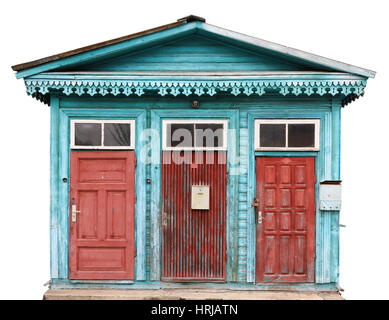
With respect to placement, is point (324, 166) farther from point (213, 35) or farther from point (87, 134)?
point (87, 134)

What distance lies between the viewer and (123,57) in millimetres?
6348

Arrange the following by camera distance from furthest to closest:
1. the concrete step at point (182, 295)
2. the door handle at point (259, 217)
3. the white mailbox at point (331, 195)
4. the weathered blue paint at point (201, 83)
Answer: the door handle at point (259, 217) < the white mailbox at point (331, 195) < the concrete step at point (182, 295) < the weathered blue paint at point (201, 83)

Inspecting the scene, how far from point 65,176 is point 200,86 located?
103 inches

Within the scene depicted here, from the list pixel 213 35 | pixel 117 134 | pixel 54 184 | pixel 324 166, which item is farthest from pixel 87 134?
pixel 324 166

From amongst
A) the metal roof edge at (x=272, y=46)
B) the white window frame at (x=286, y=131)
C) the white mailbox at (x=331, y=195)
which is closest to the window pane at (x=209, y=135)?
the white window frame at (x=286, y=131)

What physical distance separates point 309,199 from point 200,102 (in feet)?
7.72

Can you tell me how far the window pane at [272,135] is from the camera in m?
6.27

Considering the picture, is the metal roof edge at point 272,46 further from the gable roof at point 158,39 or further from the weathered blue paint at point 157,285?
the weathered blue paint at point 157,285

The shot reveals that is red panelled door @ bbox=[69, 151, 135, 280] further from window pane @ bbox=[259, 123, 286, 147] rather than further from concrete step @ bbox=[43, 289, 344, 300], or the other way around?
window pane @ bbox=[259, 123, 286, 147]

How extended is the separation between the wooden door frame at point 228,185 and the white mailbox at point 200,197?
36 centimetres

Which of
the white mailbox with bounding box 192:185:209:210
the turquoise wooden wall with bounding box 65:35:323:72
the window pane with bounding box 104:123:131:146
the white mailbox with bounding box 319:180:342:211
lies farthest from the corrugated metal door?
the white mailbox with bounding box 319:180:342:211

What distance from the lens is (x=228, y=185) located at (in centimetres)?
629

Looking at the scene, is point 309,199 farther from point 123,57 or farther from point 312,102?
point 123,57

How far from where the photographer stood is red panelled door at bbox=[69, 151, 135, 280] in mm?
6270
